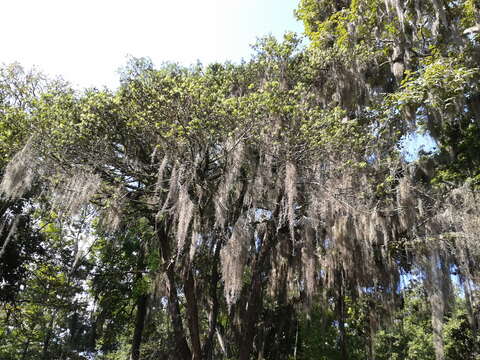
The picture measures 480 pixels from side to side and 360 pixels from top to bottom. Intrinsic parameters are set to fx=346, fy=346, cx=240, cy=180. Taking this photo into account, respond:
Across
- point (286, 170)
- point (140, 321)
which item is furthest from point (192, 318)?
point (140, 321)

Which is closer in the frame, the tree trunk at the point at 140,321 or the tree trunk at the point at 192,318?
the tree trunk at the point at 192,318

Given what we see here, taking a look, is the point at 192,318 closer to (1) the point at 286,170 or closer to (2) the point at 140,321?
(1) the point at 286,170

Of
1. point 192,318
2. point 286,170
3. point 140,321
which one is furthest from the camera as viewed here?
point 140,321

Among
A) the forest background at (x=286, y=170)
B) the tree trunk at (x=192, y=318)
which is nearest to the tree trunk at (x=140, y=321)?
the forest background at (x=286, y=170)

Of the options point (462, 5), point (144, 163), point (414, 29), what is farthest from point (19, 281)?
Result: point (462, 5)

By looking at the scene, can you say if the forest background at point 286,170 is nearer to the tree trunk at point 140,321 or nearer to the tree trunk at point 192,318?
the tree trunk at point 192,318

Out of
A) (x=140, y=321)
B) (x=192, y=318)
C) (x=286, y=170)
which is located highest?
(x=286, y=170)

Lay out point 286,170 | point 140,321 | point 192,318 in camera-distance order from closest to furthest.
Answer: point 286,170 → point 192,318 → point 140,321

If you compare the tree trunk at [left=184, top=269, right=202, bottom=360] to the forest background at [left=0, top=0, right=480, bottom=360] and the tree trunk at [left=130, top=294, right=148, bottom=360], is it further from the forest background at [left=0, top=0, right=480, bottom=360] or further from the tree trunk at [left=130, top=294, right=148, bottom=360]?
the tree trunk at [left=130, top=294, right=148, bottom=360]

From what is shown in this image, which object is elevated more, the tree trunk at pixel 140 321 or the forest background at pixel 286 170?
the forest background at pixel 286 170

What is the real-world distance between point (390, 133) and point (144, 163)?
6.21m

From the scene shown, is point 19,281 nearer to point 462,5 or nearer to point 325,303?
point 325,303

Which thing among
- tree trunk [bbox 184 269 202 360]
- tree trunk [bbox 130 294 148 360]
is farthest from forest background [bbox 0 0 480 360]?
tree trunk [bbox 130 294 148 360]

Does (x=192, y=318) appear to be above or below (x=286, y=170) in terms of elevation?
below
